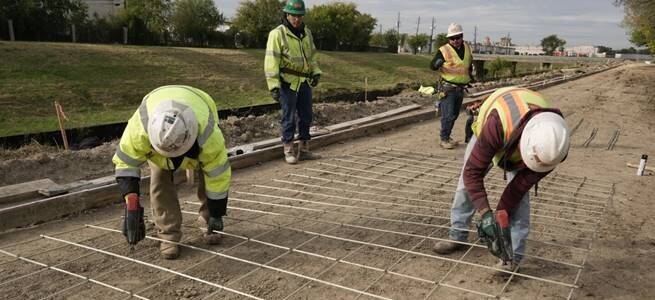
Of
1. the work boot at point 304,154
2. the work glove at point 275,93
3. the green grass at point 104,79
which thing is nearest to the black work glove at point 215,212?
the work glove at point 275,93

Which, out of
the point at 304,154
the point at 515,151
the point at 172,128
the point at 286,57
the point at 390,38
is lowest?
the point at 304,154

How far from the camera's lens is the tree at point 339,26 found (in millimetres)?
43062

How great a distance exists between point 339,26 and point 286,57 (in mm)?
40717

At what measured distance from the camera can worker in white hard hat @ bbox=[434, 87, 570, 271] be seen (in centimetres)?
229

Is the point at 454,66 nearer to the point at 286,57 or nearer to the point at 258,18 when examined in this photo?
the point at 286,57

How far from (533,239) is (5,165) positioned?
15.5 ft

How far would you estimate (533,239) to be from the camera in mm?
3482

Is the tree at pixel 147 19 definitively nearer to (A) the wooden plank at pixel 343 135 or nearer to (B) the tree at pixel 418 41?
(A) the wooden plank at pixel 343 135

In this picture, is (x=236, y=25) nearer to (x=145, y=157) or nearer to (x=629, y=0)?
(x=629, y=0)

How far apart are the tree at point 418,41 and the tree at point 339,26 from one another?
15906 millimetres

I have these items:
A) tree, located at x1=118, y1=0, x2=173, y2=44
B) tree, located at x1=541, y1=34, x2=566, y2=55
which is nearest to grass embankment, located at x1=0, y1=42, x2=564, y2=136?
tree, located at x1=118, y1=0, x2=173, y2=44

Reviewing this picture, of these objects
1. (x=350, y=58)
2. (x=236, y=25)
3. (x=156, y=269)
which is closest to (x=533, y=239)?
(x=156, y=269)

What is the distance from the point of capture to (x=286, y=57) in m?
5.07

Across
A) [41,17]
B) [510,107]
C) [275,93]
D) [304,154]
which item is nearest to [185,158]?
[510,107]
